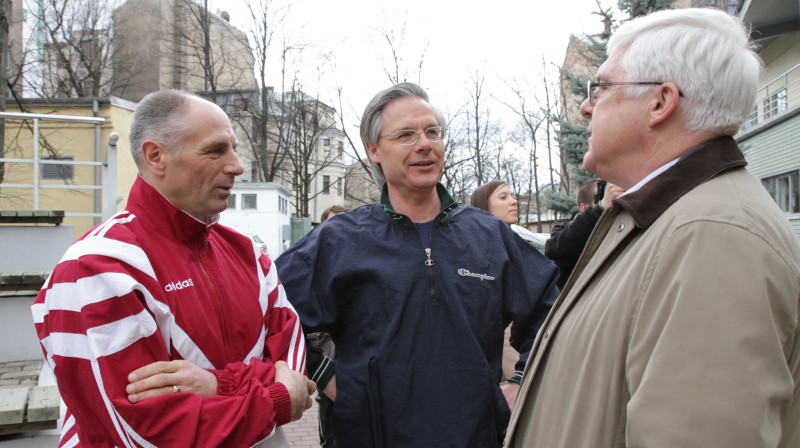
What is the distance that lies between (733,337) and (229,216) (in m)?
30.1

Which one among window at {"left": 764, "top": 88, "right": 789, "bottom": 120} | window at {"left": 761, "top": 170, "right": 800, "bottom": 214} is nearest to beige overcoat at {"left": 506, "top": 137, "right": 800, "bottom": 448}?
window at {"left": 761, "top": 170, "right": 800, "bottom": 214}

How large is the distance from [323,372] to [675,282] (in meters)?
1.56

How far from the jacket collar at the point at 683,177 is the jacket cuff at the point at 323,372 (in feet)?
4.72

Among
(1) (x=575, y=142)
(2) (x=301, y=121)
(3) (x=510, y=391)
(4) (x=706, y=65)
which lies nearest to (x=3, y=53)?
(3) (x=510, y=391)

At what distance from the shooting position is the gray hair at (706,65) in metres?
1.42

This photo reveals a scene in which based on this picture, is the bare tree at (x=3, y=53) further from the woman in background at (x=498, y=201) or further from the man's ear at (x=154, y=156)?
the man's ear at (x=154, y=156)

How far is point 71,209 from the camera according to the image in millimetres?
12125

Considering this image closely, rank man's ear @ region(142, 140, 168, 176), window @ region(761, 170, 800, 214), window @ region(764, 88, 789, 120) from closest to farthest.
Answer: man's ear @ region(142, 140, 168, 176)
window @ region(761, 170, 800, 214)
window @ region(764, 88, 789, 120)

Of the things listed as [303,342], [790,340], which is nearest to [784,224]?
[790,340]

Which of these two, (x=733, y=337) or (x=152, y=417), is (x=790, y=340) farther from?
(x=152, y=417)

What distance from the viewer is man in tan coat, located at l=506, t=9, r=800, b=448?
1.08m

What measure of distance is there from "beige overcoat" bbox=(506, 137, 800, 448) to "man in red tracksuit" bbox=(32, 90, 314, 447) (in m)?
0.98

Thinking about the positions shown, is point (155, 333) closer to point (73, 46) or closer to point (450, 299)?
point (450, 299)

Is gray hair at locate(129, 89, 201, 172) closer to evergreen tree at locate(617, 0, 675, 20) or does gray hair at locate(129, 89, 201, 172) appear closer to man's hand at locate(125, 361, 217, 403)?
man's hand at locate(125, 361, 217, 403)
